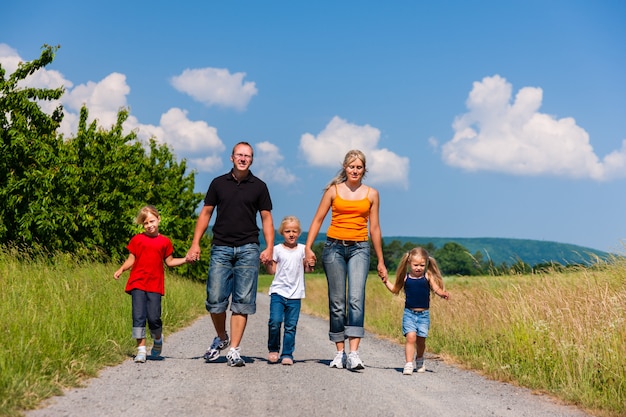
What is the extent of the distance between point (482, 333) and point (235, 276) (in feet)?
13.6

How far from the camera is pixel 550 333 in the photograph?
23.4 ft

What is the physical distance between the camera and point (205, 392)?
5.57m

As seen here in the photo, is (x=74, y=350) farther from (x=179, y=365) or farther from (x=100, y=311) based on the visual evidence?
(x=100, y=311)

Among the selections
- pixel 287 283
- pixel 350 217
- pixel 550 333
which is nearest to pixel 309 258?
pixel 287 283

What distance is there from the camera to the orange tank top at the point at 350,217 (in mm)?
7301

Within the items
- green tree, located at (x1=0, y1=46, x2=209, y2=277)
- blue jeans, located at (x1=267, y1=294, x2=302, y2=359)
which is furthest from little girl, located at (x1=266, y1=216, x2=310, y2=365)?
green tree, located at (x1=0, y1=46, x2=209, y2=277)

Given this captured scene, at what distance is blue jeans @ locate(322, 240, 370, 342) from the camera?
7.37 metres

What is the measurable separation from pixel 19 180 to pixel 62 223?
3401 millimetres

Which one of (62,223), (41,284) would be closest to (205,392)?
(41,284)

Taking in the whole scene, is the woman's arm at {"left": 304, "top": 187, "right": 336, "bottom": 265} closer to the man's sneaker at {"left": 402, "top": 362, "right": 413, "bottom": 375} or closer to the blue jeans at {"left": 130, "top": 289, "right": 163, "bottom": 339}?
the man's sneaker at {"left": 402, "top": 362, "right": 413, "bottom": 375}

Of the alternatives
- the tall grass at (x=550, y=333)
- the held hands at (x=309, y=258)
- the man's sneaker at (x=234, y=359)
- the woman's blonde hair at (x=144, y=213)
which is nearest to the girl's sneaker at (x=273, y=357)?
the man's sneaker at (x=234, y=359)

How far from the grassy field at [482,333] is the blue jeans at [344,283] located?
5.56 feet

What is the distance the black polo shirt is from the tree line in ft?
16.5

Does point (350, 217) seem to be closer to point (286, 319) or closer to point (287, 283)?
point (287, 283)
